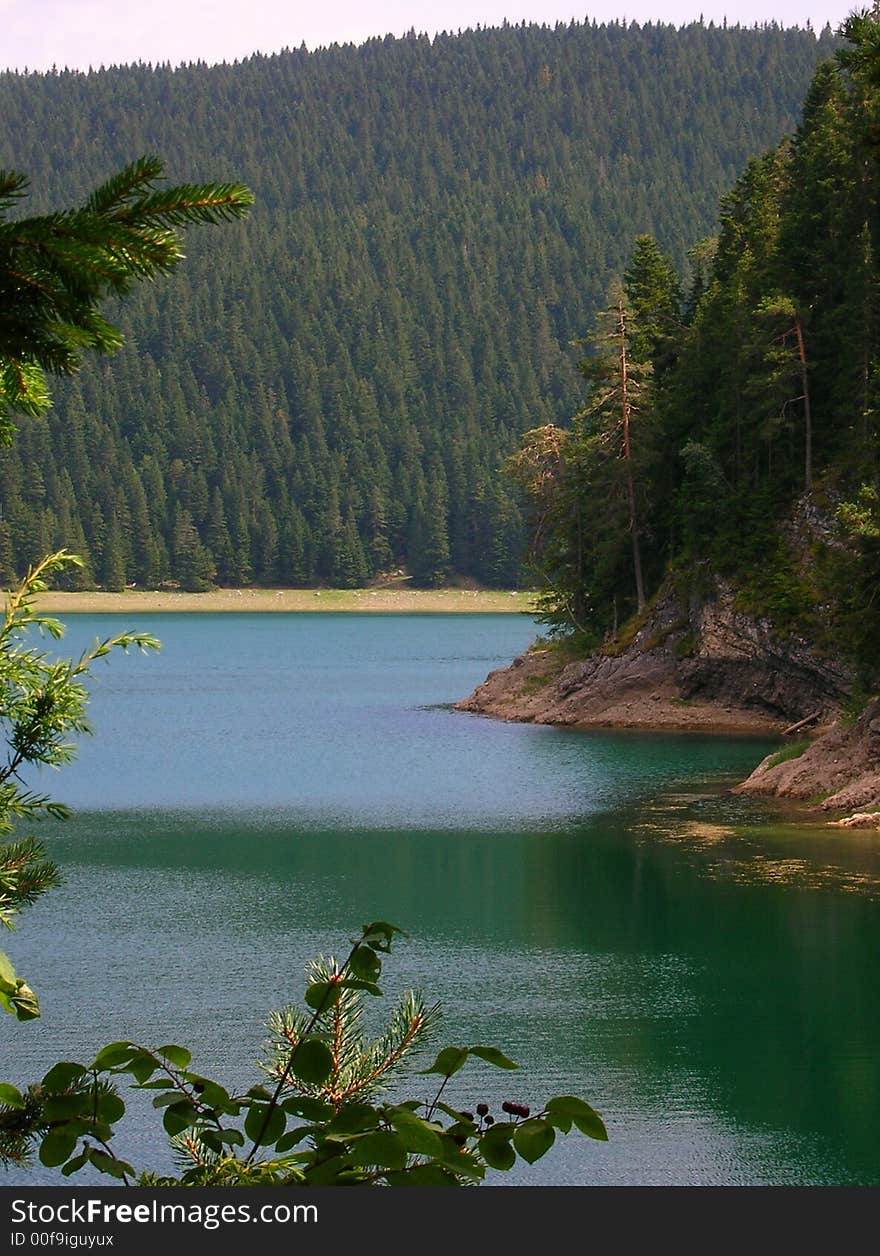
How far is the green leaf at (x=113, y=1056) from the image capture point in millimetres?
4441

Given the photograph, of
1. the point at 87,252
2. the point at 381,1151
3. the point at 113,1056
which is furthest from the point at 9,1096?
the point at 87,252

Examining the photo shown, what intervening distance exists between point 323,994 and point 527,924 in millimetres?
22636

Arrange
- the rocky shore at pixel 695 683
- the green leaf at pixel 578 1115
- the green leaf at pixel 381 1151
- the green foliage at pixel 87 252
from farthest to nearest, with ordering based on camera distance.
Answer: the rocky shore at pixel 695 683, the green leaf at pixel 578 1115, the green leaf at pixel 381 1151, the green foliage at pixel 87 252

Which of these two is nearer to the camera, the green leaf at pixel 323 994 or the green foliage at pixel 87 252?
the green foliage at pixel 87 252

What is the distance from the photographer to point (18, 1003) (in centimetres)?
461

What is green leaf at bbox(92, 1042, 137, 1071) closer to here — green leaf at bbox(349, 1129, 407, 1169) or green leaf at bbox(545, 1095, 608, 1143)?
green leaf at bbox(349, 1129, 407, 1169)

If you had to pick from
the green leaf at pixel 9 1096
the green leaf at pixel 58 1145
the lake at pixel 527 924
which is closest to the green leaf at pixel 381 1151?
the green leaf at pixel 58 1145

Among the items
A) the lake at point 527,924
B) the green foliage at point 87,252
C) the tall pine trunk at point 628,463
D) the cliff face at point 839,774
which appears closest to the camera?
the green foliage at point 87,252

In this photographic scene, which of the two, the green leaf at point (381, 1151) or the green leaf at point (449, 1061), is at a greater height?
the green leaf at point (449, 1061)

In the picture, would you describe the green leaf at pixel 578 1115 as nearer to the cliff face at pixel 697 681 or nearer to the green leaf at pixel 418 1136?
the green leaf at pixel 418 1136

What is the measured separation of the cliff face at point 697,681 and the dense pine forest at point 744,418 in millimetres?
701

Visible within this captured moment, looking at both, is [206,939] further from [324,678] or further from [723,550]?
[324,678]

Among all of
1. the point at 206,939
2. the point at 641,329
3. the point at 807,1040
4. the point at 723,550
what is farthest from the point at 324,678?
the point at 807,1040

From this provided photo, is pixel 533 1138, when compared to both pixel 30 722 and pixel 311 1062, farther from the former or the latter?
pixel 30 722
